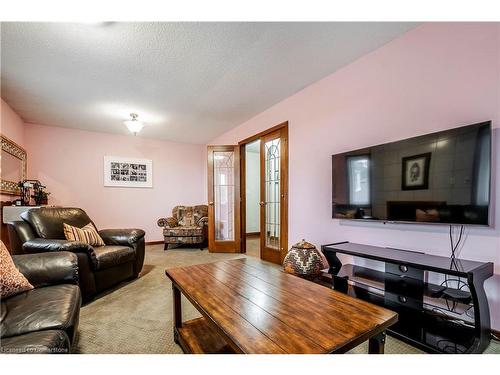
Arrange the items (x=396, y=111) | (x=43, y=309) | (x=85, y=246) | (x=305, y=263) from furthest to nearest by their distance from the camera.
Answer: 1. (x=305, y=263)
2. (x=85, y=246)
3. (x=396, y=111)
4. (x=43, y=309)

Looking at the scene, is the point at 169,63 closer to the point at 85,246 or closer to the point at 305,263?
the point at 85,246

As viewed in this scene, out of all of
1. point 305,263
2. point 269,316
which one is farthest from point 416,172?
point 269,316

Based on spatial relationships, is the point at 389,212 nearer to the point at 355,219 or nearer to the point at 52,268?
the point at 355,219

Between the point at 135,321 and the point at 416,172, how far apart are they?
7.98 ft

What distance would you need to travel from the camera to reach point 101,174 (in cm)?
465

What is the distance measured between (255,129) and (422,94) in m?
2.44

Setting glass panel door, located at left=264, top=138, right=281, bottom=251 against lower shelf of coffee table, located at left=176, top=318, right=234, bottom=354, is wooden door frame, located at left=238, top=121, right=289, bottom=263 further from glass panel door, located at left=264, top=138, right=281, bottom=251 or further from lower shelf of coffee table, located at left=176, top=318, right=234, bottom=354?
lower shelf of coffee table, located at left=176, top=318, right=234, bottom=354

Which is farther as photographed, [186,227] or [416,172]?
[186,227]

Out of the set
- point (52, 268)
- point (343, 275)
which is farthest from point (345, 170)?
point (52, 268)

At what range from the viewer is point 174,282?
154cm

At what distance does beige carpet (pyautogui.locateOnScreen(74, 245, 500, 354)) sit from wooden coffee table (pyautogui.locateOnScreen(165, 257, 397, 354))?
24 cm

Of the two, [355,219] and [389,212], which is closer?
[389,212]

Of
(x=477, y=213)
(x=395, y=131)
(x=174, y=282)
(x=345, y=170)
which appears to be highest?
(x=395, y=131)

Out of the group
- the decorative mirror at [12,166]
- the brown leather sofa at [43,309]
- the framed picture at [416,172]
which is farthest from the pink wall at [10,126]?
the framed picture at [416,172]
